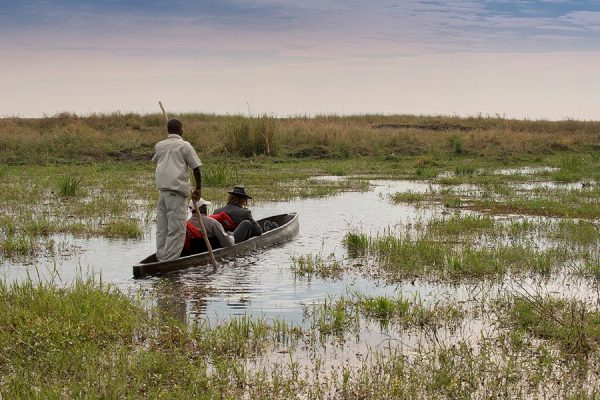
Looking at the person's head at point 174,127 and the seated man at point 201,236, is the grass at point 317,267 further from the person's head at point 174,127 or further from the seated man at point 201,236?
the person's head at point 174,127

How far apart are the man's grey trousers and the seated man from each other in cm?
43

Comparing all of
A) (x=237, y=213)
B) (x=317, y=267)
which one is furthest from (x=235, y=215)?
(x=317, y=267)

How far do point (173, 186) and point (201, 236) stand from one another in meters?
1.11

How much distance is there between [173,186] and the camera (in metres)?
10.6

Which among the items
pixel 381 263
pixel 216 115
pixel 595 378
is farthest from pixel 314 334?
Result: pixel 216 115

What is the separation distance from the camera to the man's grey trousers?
35.4 feet

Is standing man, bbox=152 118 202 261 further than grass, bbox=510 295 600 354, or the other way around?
standing man, bbox=152 118 202 261

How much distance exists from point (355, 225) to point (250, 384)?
9.43 m

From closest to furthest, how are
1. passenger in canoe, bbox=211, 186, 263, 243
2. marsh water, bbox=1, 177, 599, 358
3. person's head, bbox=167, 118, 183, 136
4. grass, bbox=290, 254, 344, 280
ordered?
marsh water, bbox=1, 177, 599, 358, grass, bbox=290, 254, 344, 280, person's head, bbox=167, 118, 183, 136, passenger in canoe, bbox=211, 186, 263, 243

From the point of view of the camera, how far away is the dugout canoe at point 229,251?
1011 cm

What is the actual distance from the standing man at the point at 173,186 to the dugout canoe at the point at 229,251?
0.25 m

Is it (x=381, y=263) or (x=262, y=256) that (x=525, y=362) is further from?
(x=262, y=256)

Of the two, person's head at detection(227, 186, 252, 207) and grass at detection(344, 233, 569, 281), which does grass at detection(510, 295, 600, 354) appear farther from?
person's head at detection(227, 186, 252, 207)

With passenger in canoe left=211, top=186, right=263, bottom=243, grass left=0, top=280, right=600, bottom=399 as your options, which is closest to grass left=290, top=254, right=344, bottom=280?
passenger in canoe left=211, top=186, right=263, bottom=243
